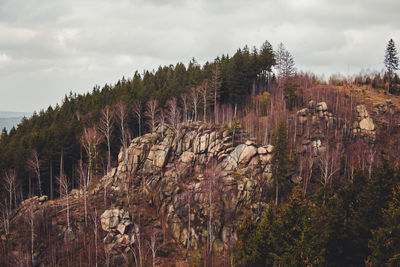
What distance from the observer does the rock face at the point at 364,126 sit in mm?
57438

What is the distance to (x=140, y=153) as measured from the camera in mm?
53250

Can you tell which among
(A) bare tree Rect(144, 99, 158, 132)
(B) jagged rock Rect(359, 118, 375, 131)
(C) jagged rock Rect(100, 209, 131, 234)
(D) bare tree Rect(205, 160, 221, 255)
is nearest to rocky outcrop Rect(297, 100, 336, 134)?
(B) jagged rock Rect(359, 118, 375, 131)

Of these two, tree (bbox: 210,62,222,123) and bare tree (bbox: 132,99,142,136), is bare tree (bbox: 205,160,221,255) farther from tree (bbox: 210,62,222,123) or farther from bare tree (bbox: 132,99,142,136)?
bare tree (bbox: 132,99,142,136)

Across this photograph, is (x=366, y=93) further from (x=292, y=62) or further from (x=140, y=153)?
(x=140, y=153)

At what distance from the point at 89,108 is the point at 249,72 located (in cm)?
4811

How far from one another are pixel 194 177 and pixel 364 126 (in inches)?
1633

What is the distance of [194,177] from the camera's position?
48094 mm

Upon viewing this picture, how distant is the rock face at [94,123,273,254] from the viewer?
4159 cm

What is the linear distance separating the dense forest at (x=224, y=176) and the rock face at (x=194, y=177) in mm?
233

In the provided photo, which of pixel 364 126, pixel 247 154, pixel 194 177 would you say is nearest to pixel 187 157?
pixel 194 177

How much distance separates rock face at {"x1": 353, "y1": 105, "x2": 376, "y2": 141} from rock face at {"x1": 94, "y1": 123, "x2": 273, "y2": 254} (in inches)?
998

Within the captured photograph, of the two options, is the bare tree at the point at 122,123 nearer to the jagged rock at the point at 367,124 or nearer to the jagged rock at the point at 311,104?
the jagged rock at the point at 311,104

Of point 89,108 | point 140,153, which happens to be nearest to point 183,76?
point 89,108

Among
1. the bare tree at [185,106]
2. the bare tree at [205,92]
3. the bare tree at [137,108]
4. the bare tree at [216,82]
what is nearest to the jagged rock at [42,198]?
the bare tree at [137,108]
